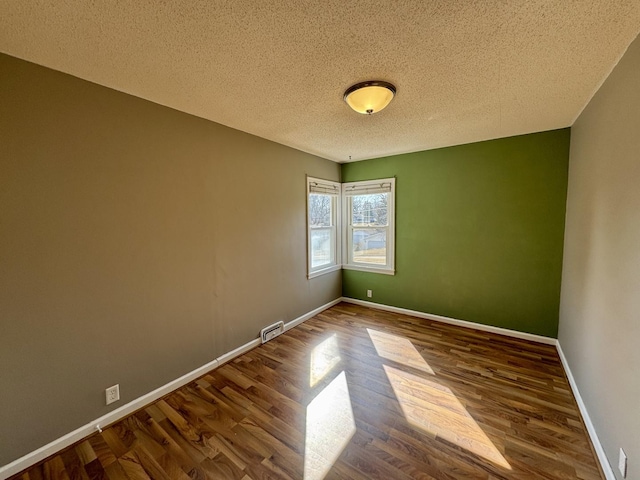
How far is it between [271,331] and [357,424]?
1.59m

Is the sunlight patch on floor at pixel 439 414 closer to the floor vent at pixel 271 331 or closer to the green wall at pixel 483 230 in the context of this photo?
the floor vent at pixel 271 331

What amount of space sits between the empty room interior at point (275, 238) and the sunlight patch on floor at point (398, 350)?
2 centimetres

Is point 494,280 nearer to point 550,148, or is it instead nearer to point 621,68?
point 550,148

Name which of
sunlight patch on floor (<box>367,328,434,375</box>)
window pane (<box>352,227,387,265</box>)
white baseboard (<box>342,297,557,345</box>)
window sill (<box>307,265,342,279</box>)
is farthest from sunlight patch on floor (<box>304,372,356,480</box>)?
window pane (<box>352,227,387,265</box>)

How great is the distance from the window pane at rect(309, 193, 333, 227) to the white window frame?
0.94 ft

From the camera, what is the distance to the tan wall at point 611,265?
4.35ft

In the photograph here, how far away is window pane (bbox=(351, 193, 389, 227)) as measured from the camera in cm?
415

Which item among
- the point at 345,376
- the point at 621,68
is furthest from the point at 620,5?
the point at 345,376

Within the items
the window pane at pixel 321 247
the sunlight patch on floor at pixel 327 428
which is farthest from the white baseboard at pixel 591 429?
the window pane at pixel 321 247

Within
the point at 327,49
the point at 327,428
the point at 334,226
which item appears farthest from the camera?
the point at 334,226

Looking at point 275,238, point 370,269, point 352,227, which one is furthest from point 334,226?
point 275,238

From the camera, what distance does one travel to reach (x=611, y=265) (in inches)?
63.2

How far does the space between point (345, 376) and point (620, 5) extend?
285 cm

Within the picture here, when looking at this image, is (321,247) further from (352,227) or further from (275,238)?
(275,238)
